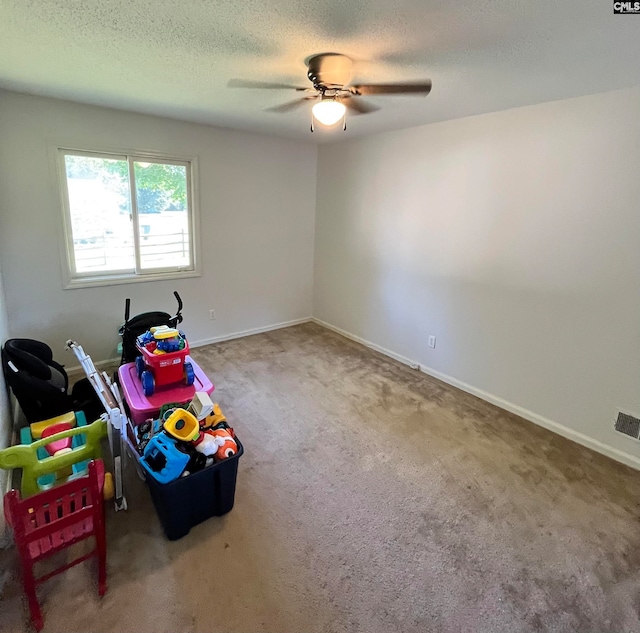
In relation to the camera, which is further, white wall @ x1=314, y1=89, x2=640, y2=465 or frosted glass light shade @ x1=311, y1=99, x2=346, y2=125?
white wall @ x1=314, y1=89, x2=640, y2=465

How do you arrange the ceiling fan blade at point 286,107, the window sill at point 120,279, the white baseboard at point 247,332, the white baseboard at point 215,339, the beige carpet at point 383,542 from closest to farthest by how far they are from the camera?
the beige carpet at point 383,542 → the ceiling fan blade at point 286,107 → the window sill at point 120,279 → the white baseboard at point 215,339 → the white baseboard at point 247,332

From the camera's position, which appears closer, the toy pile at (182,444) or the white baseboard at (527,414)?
the toy pile at (182,444)

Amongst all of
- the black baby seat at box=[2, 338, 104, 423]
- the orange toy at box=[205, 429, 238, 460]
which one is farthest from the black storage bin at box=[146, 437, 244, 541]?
the black baby seat at box=[2, 338, 104, 423]

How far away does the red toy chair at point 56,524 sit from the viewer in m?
1.39

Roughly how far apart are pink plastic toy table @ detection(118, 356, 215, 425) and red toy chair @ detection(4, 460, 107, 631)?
2.43ft

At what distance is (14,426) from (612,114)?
449cm

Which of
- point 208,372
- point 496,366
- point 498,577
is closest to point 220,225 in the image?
point 208,372

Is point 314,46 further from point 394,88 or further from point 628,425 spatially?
point 628,425

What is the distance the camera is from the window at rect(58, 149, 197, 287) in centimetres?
331

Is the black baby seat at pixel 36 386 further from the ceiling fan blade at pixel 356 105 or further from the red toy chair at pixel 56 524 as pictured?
the ceiling fan blade at pixel 356 105

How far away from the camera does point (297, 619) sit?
5.00ft

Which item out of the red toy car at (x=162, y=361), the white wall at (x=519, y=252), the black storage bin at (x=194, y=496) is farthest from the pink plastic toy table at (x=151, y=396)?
the white wall at (x=519, y=252)

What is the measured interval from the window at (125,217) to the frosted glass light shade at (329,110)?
2.23 meters

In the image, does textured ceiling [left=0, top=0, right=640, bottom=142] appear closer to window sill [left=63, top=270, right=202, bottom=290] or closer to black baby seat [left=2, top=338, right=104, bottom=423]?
window sill [left=63, top=270, right=202, bottom=290]
